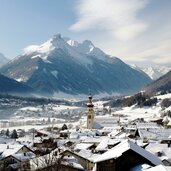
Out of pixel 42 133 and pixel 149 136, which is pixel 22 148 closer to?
pixel 149 136

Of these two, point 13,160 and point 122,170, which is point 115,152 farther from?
point 13,160

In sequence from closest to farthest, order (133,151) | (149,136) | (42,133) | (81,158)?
(133,151) < (81,158) < (149,136) < (42,133)

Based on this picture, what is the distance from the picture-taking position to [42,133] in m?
129

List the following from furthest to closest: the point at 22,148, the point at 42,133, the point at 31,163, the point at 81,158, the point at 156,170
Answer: the point at 42,133
the point at 22,148
the point at 81,158
the point at 31,163
the point at 156,170

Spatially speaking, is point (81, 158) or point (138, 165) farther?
point (81, 158)

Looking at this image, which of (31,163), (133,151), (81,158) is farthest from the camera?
(81,158)

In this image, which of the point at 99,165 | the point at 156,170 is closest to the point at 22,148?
the point at 99,165

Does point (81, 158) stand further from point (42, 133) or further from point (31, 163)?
point (42, 133)

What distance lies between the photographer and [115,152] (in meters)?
35.4

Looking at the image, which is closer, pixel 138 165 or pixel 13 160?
pixel 138 165

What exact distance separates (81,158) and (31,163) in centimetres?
1049

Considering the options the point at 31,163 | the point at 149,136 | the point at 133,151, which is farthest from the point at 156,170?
the point at 149,136

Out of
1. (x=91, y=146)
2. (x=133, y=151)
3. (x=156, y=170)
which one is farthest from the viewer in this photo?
(x=91, y=146)

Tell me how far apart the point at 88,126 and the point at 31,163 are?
89.7 meters
